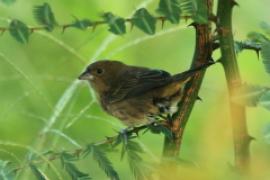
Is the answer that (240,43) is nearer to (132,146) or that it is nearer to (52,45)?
(132,146)

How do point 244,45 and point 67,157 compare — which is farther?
point 244,45

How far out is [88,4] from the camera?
3016mm

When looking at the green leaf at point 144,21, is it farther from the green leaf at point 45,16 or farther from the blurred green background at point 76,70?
the blurred green background at point 76,70

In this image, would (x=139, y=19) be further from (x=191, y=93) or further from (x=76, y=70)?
(x=76, y=70)

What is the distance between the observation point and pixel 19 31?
105 centimetres

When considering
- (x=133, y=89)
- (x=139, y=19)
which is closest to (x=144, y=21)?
(x=139, y=19)

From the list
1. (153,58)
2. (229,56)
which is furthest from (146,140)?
(229,56)

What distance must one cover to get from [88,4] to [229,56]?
2.03 metres

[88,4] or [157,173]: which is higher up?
[157,173]

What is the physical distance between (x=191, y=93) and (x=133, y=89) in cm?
84

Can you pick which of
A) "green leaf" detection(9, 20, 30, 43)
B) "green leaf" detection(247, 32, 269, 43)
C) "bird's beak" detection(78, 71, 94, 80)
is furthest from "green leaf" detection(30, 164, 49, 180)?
"bird's beak" detection(78, 71, 94, 80)

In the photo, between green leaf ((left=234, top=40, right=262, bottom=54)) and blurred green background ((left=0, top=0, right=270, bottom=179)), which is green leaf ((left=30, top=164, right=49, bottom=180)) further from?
blurred green background ((left=0, top=0, right=270, bottom=179))

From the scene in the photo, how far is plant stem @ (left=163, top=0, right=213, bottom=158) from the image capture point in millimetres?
1109

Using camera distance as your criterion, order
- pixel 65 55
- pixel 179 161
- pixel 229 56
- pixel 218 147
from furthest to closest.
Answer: pixel 65 55 → pixel 229 56 → pixel 179 161 → pixel 218 147
